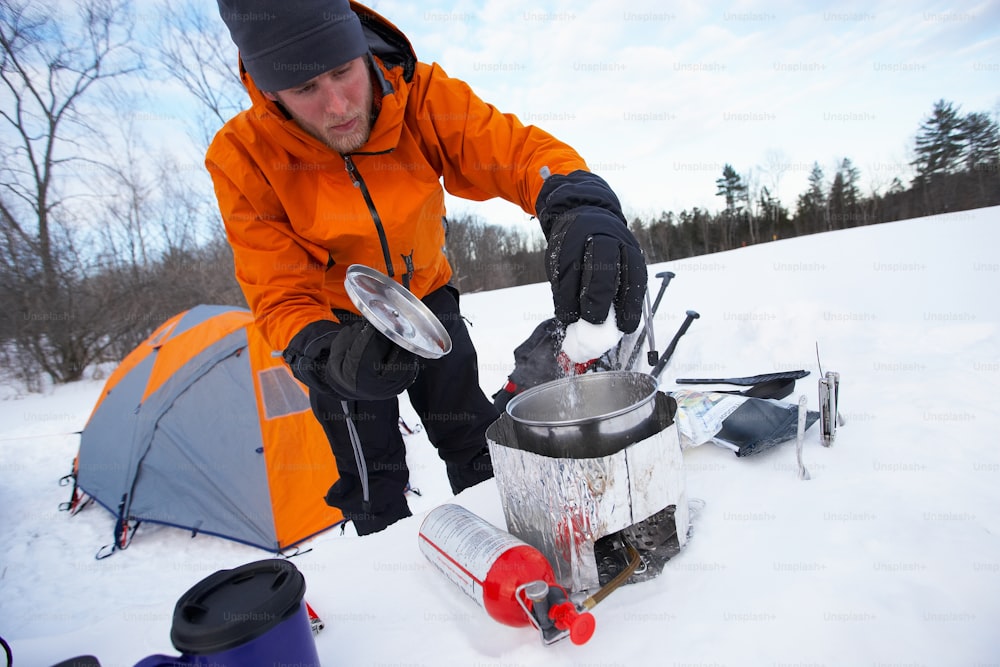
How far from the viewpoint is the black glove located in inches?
53.9

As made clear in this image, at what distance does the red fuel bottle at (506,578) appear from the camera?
0.91 metres

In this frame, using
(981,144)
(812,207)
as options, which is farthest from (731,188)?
(981,144)

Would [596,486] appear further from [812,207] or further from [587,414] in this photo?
[812,207]

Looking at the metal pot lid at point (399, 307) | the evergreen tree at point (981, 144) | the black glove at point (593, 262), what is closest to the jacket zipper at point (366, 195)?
the metal pot lid at point (399, 307)

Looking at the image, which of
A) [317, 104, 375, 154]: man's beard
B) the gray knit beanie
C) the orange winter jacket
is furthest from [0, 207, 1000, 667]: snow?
the gray knit beanie

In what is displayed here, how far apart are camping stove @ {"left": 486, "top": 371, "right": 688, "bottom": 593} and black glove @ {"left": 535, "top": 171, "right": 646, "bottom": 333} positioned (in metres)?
0.25

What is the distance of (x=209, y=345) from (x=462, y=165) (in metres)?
4.03

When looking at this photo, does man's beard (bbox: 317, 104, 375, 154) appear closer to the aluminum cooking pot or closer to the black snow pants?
the black snow pants

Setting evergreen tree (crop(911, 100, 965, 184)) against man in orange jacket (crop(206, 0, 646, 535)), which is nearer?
man in orange jacket (crop(206, 0, 646, 535))

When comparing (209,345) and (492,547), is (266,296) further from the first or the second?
(209,345)

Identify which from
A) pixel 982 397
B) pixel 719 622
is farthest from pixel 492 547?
pixel 982 397

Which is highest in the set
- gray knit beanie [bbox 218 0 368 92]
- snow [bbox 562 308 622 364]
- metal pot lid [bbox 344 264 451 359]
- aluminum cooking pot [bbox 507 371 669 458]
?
gray knit beanie [bbox 218 0 368 92]

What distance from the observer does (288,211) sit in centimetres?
177

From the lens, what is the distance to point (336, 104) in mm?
1609
